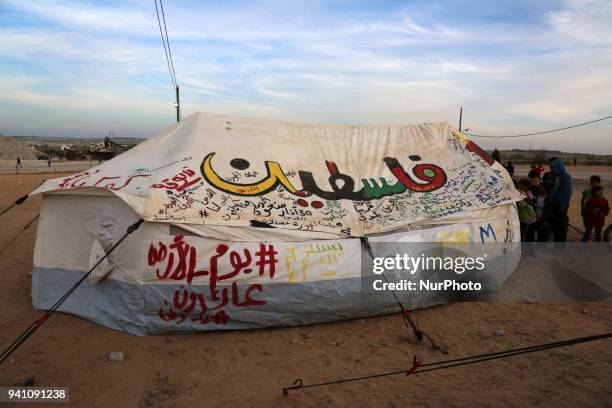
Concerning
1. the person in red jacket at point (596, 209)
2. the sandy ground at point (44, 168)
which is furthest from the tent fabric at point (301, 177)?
the sandy ground at point (44, 168)

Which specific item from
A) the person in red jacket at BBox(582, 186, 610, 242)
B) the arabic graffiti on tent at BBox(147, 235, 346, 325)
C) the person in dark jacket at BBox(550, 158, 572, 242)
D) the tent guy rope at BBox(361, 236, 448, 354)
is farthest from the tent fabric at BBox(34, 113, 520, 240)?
the person in red jacket at BBox(582, 186, 610, 242)

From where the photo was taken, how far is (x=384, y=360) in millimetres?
4395

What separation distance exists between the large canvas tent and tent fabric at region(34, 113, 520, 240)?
0.07ft

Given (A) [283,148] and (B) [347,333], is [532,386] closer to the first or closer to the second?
(B) [347,333]

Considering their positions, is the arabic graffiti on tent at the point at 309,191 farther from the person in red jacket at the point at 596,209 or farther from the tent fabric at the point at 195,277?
the person in red jacket at the point at 596,209

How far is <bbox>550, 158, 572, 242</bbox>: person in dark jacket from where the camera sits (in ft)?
24.7

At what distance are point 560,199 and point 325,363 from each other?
550 cm

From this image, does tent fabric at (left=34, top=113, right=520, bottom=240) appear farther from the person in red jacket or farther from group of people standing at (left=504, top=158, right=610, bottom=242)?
the person in red jacket

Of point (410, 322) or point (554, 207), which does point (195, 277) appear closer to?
point (410, 322)

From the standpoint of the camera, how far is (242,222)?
491 centimetres

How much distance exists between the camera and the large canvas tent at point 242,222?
4.76 m

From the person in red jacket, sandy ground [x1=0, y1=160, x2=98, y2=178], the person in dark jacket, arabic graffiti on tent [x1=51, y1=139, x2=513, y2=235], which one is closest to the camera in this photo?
arabic graffiti on tent [x1=51, y1=139, x2=513, y2=235]

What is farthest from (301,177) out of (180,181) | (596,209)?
(596,209)

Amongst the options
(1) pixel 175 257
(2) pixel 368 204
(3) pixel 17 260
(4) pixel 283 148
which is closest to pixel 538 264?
(2) pixel 368 204
